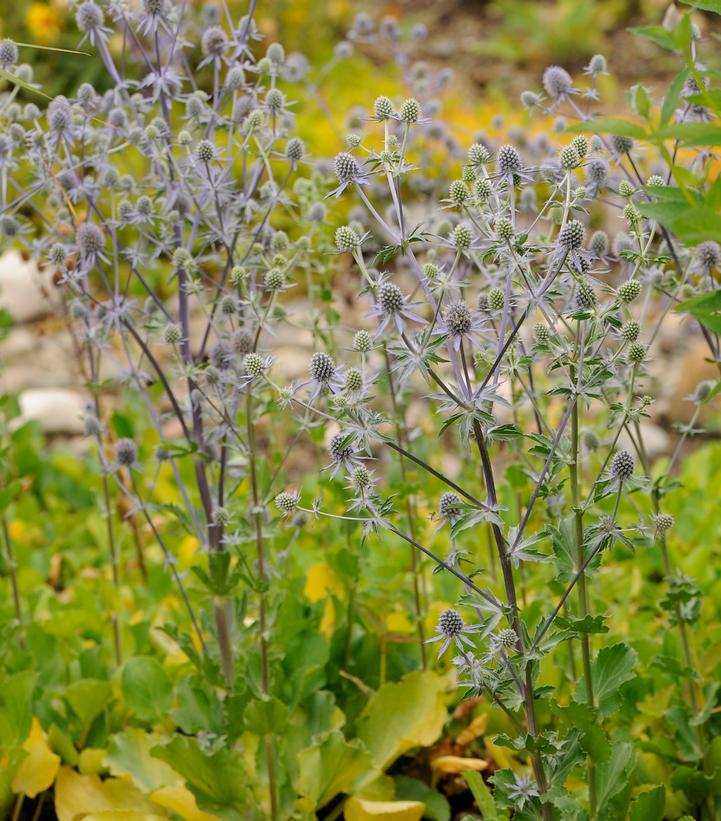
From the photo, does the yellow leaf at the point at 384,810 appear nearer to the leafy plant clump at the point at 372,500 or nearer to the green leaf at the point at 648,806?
the leafy plant clump at the point at 372,500

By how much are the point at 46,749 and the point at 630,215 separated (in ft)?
6.07

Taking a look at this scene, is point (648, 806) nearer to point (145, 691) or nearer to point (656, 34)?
point (145, 691)

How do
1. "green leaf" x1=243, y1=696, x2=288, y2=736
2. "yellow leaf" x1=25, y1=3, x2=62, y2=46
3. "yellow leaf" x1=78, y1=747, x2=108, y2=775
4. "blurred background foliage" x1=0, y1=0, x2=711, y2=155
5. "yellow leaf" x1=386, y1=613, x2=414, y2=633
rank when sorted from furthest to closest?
"blurred background foliage" x1=0, y1=0, x2=711, y2=155 < "yellow leaf" x1=25, y1=3, x2=62, y2=46 < "yellow leaf" x1=386, y1=613, x2=414, y2=633 < "yellow leaf" x1=78, y1=747, x2=108, y2=775 < "green leaf" x1=243, y1=696, x2=288, y2=736

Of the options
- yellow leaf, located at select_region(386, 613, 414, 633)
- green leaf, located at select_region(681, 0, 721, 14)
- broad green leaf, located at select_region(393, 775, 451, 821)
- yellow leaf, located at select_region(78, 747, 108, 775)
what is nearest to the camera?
green leaf, located at select_region(681, 0, 721, 14)

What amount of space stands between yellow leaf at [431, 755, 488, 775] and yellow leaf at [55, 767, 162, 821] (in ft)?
2.30

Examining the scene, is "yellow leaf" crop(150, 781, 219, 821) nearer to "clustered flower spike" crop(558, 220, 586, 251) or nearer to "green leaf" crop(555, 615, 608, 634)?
"green leaf" crop(555, 615, 608, 634)

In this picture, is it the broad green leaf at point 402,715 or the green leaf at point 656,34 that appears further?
the broad green leaf at point 402,715

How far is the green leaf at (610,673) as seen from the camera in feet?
6.62

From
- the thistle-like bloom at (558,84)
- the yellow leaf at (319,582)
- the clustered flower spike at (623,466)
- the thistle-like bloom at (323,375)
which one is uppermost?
the thistle-like bloom at (558,84)

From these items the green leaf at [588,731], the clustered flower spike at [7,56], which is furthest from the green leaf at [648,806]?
the clustered flower spike at [7,56]

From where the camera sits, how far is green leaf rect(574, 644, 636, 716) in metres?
2.02

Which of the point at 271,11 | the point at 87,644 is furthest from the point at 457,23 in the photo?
the point at 87,644

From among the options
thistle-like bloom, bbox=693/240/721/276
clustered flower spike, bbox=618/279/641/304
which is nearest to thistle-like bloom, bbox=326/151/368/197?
clustered flower spike, bbox=618/279/641/304

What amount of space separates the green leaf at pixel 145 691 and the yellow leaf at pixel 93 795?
174 mm
